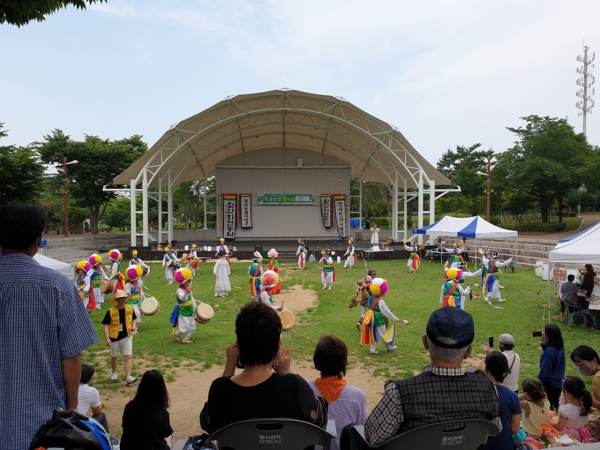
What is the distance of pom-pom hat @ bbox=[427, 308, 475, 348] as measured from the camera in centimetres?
211

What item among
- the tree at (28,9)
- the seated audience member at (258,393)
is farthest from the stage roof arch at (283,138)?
the seated audience member at (258,393)

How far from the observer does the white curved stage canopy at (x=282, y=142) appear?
78.2 ft

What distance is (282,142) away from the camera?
31.4m

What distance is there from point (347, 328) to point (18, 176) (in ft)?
46.3

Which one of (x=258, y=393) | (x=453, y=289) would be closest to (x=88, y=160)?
(x=453, y=289)

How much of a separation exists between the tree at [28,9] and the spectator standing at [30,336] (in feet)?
10.4

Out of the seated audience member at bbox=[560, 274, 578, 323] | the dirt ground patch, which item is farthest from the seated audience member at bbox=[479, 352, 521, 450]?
the seated audience member at bbox=[560, 274, 578, 323]

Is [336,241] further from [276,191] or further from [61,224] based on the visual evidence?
[61,224]

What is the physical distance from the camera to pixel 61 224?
115ft

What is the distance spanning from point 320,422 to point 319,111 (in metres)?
23.5

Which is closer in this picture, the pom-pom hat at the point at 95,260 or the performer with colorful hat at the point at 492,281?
the pom-pom hat at the point at 95,260

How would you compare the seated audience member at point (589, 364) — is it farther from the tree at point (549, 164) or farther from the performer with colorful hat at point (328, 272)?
the tree at point (549, 164)

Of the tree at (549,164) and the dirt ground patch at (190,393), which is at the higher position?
the tree at (549,164)

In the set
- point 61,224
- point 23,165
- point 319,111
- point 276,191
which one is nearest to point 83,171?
point 61,224
